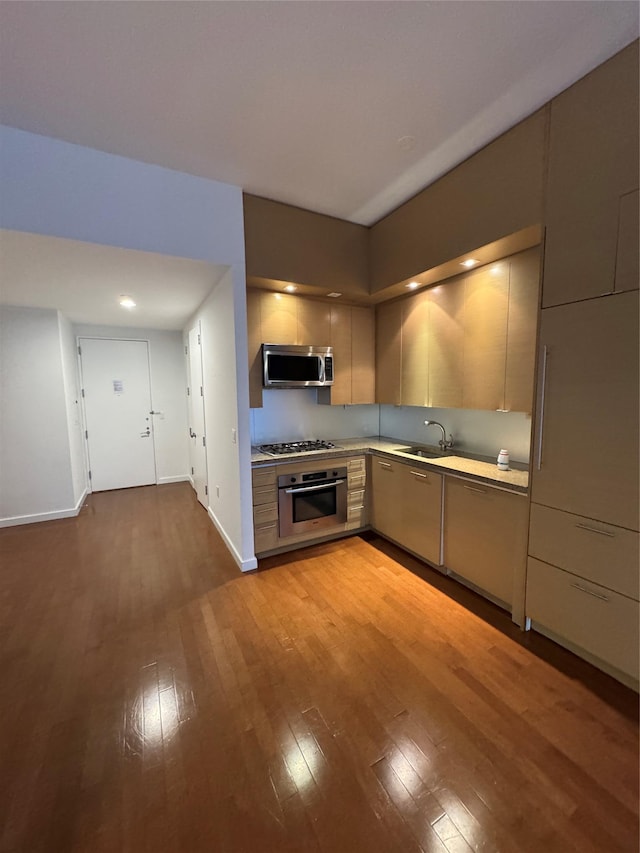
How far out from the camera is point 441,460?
2811mm

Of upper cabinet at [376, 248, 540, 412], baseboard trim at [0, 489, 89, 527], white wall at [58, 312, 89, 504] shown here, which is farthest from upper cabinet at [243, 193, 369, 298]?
baseboard trim at [0, 489, 89, 527]

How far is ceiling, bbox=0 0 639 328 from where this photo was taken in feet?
4.57

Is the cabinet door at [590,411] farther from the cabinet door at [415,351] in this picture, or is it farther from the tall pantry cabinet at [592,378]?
the cabinet door at [415,351]

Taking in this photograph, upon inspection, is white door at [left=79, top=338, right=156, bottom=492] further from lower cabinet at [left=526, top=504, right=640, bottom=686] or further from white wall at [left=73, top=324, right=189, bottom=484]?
lower cabinet at [left=526, top=504, right=640, bottom=686]

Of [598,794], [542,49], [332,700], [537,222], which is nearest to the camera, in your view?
[598,794]

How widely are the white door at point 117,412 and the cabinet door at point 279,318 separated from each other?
301 cm

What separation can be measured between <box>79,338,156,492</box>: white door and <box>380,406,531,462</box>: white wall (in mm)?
3637

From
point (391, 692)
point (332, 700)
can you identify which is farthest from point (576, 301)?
point (332, 700)

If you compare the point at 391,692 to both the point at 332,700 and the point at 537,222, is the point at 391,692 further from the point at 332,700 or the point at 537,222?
the point at 537,222

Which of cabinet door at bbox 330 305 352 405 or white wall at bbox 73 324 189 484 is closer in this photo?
cabinet door at bbox 330 305 352 405

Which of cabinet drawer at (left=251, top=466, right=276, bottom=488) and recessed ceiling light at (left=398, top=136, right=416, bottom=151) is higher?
recessed ceiling light at (left=398, top=136, right=416, bottom=151)

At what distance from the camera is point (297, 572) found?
9.37ft

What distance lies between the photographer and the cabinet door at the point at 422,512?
107 inches

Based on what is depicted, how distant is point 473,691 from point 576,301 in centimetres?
206
